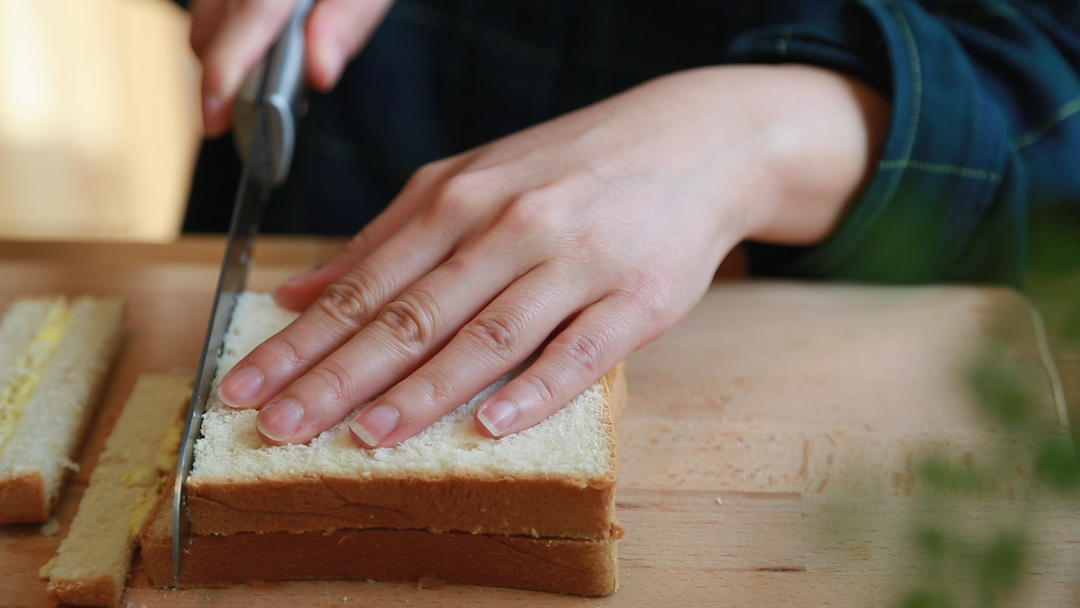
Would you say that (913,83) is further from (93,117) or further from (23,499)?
(93,117)

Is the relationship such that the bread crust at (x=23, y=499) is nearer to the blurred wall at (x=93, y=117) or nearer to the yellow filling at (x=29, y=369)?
the yellow filling at (x=29, y=369)

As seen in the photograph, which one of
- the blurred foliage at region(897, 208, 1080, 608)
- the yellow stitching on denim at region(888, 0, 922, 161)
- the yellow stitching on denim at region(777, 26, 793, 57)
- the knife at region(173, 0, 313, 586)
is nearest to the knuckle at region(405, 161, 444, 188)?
the knife at region(173, 0, 313, 586)

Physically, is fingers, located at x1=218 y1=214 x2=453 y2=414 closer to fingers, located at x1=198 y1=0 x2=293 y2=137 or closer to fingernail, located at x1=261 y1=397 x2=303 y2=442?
fingernail, located at x1=261 y1=397 x2=303 y2=442

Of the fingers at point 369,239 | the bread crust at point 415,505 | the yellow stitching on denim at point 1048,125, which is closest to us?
the bread crust at point 415,505

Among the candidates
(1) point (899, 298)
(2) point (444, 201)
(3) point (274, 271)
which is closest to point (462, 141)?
(3) point (274, 271)

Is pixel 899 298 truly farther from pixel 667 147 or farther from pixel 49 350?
pixel 49 350

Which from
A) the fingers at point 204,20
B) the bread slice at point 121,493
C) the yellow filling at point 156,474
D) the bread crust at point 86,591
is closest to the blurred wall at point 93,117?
the fingers at point 204,20
